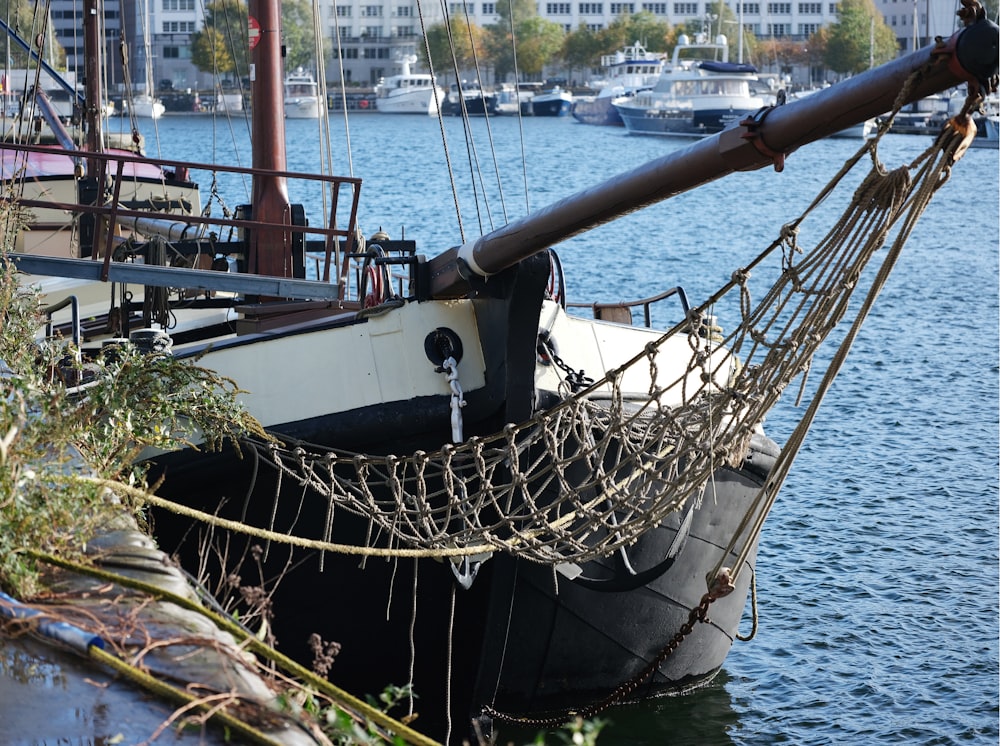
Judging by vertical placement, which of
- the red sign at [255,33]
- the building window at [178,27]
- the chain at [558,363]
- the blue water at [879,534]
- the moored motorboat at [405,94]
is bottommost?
the blue water at [879,534]

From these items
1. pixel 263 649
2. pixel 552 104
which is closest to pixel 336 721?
pixel 263 649

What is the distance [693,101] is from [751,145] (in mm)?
78644

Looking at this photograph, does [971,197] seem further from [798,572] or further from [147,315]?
[147,315]

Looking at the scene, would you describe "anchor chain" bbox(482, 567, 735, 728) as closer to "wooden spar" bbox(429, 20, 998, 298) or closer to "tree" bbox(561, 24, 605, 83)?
"wooden spar" bbox(429, 20, 998, 298)

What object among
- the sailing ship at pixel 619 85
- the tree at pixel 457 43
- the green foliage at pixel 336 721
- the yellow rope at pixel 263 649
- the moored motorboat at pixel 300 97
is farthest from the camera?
the tree at pixel 457 43

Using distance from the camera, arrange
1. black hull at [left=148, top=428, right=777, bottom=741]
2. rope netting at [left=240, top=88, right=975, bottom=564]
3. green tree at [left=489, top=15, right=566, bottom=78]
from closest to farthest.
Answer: rope netting at [left=240, top=88, right=975, bottom=564], black hull at [left=148, top=428, right=777, bottom=741], green tree at [left=489, top=15, right=566, bottom=78]

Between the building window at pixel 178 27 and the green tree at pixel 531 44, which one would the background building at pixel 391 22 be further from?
the green tree at pixel 531 44

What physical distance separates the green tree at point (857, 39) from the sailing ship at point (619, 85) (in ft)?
43.7

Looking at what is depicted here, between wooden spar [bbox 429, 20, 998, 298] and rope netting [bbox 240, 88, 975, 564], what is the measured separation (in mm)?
187

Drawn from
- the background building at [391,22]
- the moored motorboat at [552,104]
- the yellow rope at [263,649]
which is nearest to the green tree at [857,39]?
the background building at [391,22]

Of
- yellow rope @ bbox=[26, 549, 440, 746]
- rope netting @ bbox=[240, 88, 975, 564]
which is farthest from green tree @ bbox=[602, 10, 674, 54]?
yellow rope @ bbox=[26, 549, 440, 746]

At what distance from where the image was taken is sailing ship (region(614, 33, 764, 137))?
7900 cm

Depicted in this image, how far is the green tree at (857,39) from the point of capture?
4039 inches

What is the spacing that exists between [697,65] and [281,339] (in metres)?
78.0
